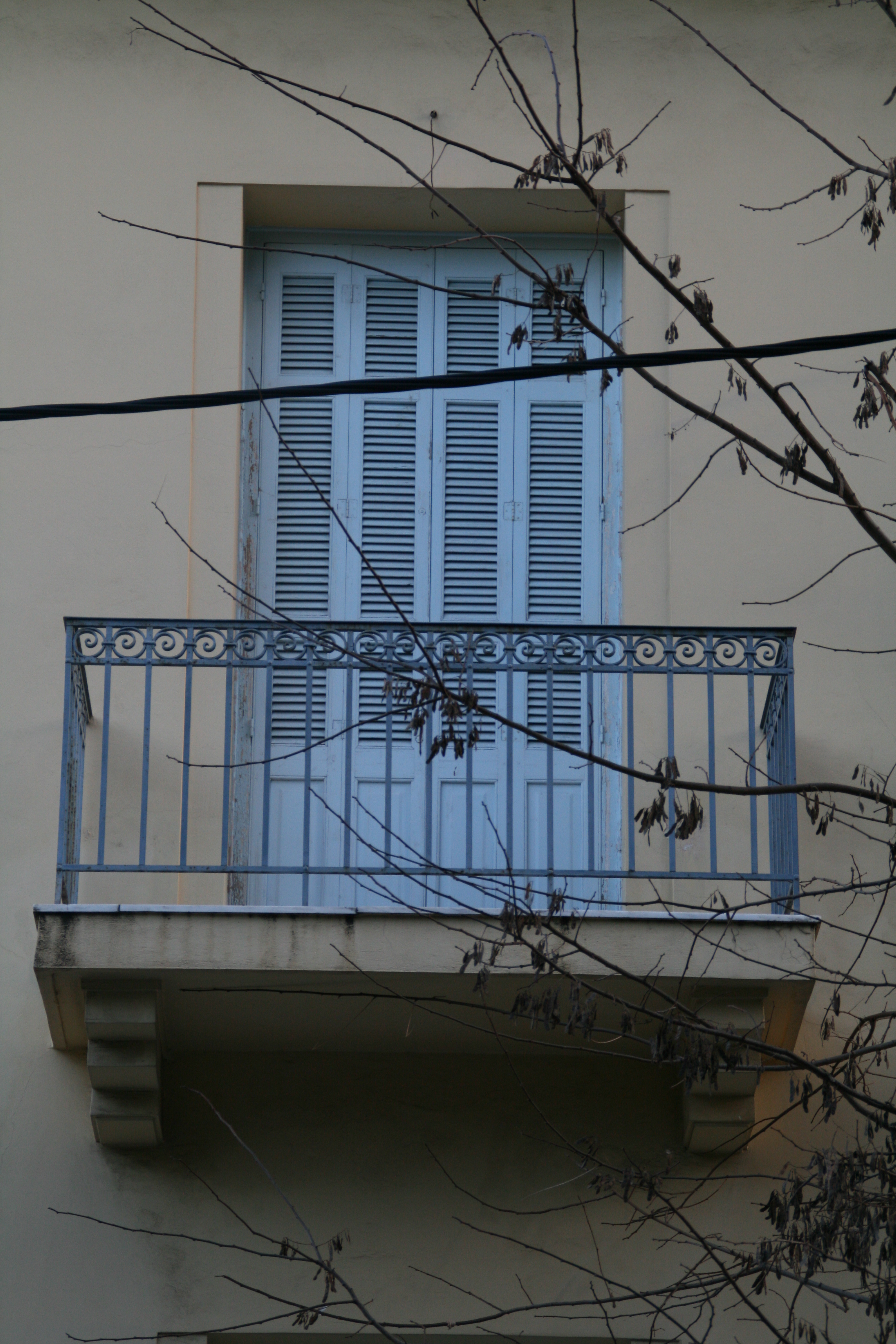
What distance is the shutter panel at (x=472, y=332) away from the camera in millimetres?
8742

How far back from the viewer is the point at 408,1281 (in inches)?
276

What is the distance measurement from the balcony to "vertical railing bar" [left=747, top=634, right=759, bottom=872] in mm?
34

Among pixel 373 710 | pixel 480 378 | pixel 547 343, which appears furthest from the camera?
pixel 547 343

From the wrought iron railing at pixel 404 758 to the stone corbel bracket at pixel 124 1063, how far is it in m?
0.45

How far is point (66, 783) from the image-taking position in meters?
6.84

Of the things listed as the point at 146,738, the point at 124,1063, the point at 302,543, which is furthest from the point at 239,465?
the point at 124,1063

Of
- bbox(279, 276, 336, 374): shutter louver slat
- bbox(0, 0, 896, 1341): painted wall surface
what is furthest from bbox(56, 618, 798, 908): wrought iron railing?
bbox(279, 276, 336, 374): shutter louver slat

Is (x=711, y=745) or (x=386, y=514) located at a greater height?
(x=386, y=514)

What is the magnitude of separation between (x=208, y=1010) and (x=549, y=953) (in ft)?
4.58

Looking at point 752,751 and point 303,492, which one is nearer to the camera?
point 752,751

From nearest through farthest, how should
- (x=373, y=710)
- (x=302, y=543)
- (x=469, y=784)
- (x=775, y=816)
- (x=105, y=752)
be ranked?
(x=469, y=784), (x=775, y=816), (x=105, y=752), (x=373, y=710), (x=302, y=543)

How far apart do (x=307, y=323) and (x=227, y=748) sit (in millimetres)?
2615

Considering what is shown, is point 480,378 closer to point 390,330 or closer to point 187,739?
point 187,739

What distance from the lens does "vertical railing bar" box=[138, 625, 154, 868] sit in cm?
686
